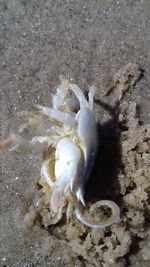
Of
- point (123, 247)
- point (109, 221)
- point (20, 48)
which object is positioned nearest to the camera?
point (109, 221)

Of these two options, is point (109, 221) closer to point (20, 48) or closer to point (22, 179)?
point (22, 179)

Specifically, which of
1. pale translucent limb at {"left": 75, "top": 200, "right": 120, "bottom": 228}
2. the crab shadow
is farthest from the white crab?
the crab shadow

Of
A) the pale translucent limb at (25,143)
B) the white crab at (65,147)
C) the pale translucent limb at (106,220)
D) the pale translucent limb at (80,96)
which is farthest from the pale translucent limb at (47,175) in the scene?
the pale translucent limb at (80,96)

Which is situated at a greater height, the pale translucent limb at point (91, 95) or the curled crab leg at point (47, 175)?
the pale translucent limb at point (91, 95)

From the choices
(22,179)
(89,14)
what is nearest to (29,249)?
(22,179)

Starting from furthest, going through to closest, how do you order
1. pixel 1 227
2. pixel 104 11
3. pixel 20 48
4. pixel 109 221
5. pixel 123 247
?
pixel 104 11, pixel 20 48, pixel 1 227, pixel 123 247, pixel 109 221

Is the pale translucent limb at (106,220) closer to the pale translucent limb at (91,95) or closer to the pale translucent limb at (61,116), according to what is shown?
the pale translucent limb at (61,116)
